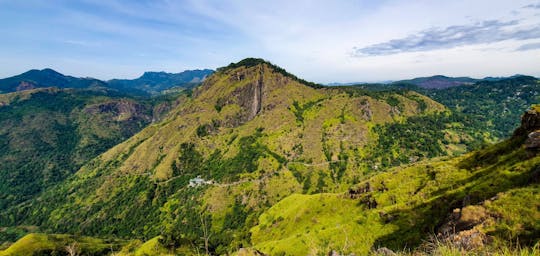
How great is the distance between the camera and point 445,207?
4694 cm

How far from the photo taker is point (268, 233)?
127000mm

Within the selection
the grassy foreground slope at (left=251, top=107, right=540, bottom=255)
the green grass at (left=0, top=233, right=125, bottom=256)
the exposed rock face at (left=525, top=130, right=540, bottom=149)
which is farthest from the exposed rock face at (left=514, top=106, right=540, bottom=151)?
the green grass at (left=0, top=233, right=125, bottom=256)

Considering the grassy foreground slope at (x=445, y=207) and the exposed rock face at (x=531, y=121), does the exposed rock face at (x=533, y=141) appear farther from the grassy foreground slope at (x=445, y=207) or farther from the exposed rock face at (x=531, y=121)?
the exposed rock face at (x=531, y=121)

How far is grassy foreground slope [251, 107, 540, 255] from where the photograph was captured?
938 inches

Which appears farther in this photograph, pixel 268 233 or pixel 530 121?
pixel 268 233

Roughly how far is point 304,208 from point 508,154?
70.6 metres

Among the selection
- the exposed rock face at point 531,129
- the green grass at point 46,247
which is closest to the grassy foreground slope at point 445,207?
the exposed rock face at point 531,129

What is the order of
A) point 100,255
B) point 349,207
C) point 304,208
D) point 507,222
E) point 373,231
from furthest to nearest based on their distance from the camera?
point 100,255 → point 304,208 → point 349,207 → point 373,231 → point 507,222

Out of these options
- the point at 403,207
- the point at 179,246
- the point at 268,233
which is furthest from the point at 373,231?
the point at 179,246

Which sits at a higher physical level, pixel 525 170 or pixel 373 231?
pixel 525 170

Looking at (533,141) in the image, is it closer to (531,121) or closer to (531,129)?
(531,129)

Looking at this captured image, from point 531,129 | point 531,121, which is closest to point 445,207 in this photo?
point 531,129

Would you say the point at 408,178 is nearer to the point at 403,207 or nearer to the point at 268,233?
the point at 403,207

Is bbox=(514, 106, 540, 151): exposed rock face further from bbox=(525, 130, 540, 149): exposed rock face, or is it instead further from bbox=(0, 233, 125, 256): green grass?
bbox=(0, 233, 125, 256): green grass
